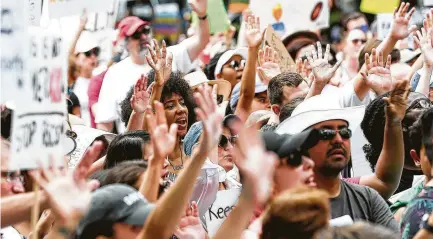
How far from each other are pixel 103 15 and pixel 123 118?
12.7 feet

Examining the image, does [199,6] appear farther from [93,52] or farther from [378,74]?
[93,52]

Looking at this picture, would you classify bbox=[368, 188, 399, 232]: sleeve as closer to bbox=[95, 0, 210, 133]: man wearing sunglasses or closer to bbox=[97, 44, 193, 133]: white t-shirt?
bbox=[95, 0, 210, 133]: man wearing sunglasses

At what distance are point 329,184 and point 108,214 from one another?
5.67ft

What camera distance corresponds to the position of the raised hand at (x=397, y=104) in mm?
6801

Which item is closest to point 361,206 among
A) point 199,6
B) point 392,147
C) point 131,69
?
point 392,147

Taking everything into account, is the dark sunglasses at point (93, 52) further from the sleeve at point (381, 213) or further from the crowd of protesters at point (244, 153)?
the sleeve at point (381, 213)

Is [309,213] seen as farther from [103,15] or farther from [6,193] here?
[103,15]

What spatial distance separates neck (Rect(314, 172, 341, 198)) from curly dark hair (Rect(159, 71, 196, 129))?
7.71ft

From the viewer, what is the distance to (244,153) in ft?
16.8

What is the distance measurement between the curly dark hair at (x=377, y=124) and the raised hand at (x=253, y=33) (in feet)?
5.84

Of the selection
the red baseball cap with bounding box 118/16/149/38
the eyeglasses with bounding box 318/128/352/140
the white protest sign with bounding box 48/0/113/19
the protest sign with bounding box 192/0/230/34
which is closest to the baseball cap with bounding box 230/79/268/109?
the white protest sign with bounding box 48/0/113/19

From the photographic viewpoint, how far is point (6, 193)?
5855 millimetres

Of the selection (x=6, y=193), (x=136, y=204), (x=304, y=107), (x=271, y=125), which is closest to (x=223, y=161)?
(x=271, y=125)

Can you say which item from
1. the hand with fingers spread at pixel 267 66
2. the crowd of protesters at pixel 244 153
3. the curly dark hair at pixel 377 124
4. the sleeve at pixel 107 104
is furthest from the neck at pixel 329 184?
the sleeve at pixel 107 104
